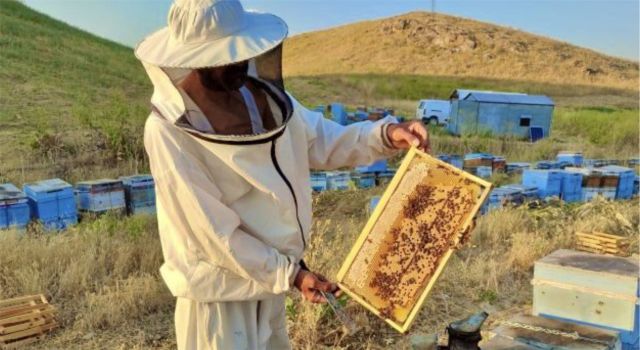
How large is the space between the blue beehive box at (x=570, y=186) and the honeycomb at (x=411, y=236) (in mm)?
7320

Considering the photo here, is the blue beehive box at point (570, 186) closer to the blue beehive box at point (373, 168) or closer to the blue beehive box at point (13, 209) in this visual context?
the blue beehive box at point (373, 168)

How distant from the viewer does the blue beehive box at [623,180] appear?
9.26 m

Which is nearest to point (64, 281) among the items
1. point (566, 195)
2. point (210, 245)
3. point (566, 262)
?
point (210, 245)

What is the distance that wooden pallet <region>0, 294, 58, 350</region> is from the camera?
4.12 metres

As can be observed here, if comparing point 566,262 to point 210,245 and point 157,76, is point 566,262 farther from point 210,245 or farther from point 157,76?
point 157,76

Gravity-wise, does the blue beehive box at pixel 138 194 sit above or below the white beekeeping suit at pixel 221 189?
below

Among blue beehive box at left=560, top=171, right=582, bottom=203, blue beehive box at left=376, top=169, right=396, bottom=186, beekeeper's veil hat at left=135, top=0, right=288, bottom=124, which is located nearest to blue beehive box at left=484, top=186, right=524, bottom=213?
blue beehive box at left=560, top=171, right=582, bottom=203

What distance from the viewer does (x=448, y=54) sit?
49594 mm

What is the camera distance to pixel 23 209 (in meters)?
6.09

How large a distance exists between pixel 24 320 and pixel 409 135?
3.46m

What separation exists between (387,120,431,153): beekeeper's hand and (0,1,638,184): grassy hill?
7.41 meters

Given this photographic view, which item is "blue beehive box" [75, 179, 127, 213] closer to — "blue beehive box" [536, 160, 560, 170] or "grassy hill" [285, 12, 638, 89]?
"blue beehive box" [536, 160, 560, 170]

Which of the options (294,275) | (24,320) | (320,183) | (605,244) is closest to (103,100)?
(320,183)

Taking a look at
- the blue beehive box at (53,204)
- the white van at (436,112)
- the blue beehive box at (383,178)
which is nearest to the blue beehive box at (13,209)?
the blue beehive box at (53,204)
